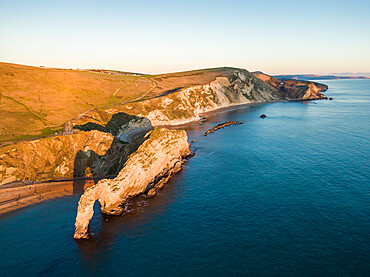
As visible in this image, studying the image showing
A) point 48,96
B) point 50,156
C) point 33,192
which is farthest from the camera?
point 48,96

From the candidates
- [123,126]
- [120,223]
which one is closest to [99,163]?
[120,223]

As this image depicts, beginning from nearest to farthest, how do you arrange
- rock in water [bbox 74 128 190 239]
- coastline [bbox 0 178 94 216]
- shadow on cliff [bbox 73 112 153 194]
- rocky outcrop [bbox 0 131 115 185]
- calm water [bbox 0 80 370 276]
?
calm water [bbox 0 80 370 276]
rock in water [bbox 74 128 190 239]
coastline [bbox 0 178 94 216]
rocky outcrop [bbox 0 131 115 185]
shadow on cliff [bbox 73 112 153 194]

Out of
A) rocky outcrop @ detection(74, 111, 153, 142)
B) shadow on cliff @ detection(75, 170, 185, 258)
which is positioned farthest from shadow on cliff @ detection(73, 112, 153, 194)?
rocky outcrop @ detection(74, 111, 153, 142)

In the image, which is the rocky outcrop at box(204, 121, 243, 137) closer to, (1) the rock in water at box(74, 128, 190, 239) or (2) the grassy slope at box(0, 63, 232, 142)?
(1) the rock in water at box(74, 128, 190, 239)

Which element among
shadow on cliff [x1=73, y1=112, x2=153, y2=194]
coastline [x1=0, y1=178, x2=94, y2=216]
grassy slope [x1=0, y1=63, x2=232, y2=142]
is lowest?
coastline [x1=0, y1=178, x2=94, y2=216]

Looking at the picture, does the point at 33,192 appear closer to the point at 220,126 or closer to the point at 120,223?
the point at 120,223

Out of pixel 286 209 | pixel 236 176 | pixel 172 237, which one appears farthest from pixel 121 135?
pixel 286 209

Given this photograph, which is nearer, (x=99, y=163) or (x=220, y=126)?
(x=99, y=163)
